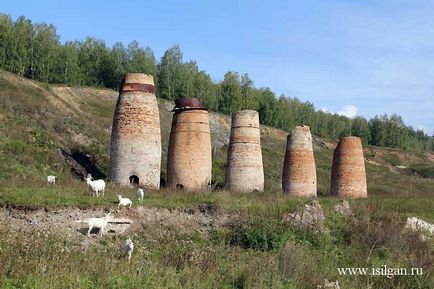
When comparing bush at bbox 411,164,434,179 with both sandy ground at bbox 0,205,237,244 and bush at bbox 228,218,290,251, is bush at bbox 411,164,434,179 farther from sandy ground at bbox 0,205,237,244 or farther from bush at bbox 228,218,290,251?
bush at bbox 228,218,290,251

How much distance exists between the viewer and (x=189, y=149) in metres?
20.4

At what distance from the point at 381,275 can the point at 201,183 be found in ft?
37.4

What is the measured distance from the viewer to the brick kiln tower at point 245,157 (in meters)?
21.8

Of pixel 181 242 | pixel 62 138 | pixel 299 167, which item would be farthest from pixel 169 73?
pixel 181 242

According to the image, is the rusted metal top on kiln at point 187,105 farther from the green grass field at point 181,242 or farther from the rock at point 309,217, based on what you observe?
the rock at point 309,217

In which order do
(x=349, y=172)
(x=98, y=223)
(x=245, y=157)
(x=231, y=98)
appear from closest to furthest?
(x=98, y=223) → (x=245, y=157) → (x=349, y=172) → (x=231, y=98)

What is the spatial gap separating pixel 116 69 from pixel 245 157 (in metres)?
45.1

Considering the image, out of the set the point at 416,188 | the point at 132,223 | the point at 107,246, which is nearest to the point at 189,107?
the point at 132,223

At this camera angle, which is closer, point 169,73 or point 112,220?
point 112,220

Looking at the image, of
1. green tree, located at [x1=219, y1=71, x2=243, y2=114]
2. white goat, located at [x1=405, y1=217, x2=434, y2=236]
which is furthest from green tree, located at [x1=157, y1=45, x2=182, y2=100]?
white goat, located at [x1=405, y1=217, x2=434, y2=236]

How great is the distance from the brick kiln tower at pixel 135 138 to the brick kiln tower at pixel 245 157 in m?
4.09

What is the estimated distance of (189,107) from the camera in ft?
68.6

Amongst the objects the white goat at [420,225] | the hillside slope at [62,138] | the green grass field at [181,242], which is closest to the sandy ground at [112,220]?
the green grass field at [181,242]

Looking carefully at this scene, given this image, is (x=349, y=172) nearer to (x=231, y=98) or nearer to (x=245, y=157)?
(x=245, y=157)
